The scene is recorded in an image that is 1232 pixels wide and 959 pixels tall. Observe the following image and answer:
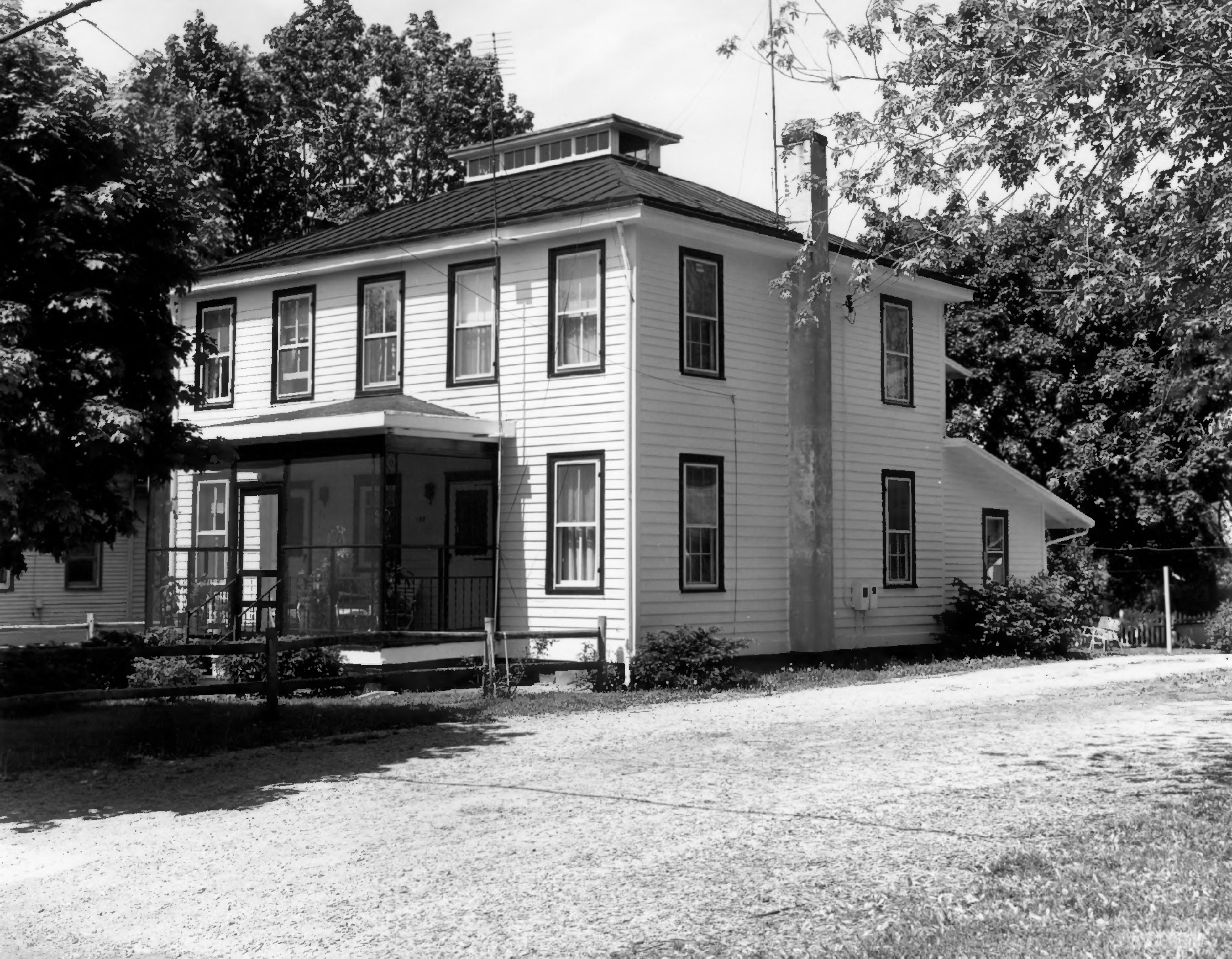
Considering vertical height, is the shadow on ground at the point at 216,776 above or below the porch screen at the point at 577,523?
below

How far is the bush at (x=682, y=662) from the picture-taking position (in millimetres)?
19062

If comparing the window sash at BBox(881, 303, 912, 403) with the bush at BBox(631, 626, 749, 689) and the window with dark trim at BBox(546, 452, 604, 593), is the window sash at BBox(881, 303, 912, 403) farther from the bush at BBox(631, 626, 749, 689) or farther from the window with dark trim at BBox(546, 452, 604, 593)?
the bush at BBox(631, 626, 749, 689)

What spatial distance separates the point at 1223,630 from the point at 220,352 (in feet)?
69.7

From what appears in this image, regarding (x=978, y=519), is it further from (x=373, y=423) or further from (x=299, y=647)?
(x=299, y=647)

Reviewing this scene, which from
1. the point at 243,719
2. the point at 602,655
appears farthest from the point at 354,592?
the point at 243,719

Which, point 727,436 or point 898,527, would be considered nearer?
point 727,436

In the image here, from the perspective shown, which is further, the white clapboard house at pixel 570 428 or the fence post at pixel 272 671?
the white clapboard house at pixel 570 428

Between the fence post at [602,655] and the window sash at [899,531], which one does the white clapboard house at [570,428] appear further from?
the fence post at [602,655]

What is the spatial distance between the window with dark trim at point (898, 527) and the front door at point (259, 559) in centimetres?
1008

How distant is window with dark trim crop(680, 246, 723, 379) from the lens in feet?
69.4

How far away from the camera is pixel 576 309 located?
69.3ft

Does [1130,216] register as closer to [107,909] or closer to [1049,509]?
[107,909]

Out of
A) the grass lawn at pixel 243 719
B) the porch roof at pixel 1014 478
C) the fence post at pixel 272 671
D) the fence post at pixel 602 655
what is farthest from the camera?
the porch roof at pixel 1014 478

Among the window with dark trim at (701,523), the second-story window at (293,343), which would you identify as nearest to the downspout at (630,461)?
the window with dark trim at (701,523)
